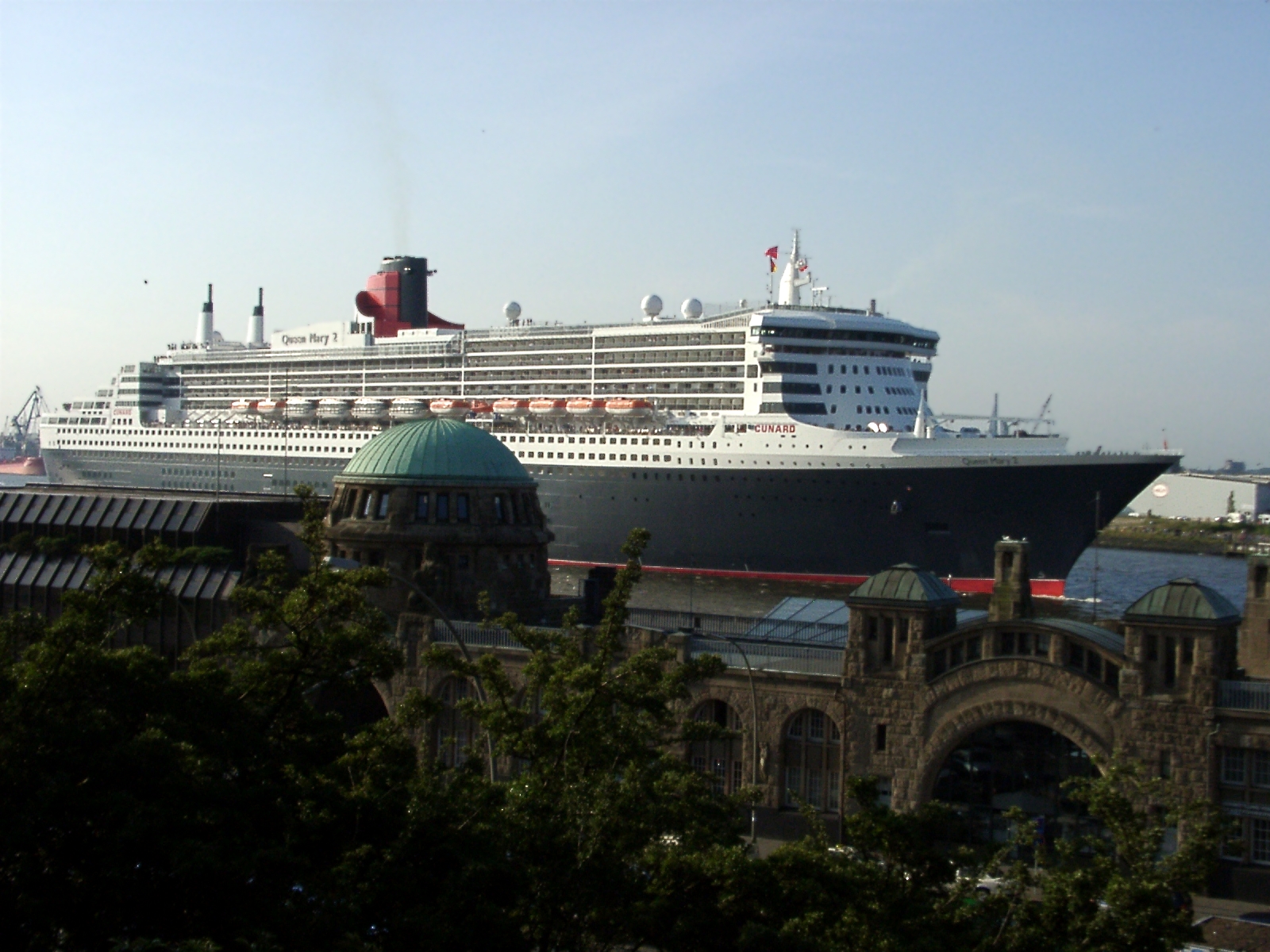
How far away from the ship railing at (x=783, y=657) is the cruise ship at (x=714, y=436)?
131 ft

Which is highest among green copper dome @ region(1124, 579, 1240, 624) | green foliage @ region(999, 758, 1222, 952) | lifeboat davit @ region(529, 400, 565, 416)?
lifeboat davit @ region(529, 400, 565, 416)

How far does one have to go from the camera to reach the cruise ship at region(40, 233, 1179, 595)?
233 ft

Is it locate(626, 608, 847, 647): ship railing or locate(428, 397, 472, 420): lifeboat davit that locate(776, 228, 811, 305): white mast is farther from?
locate(626, 608, 847, 647): ship railing

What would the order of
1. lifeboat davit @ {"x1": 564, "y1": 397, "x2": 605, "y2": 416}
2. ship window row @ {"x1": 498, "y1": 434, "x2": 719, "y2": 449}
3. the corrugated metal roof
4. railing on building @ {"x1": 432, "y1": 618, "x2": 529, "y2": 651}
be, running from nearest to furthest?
1. railing on building @ {"x1": 432, "y1": 618, "x2": 529, "y2": 651}
2. the corrugated metal roof
3. ship window row @ {"x1": 498, "y1": 434, "x2": 719, "y2": 449}
4. lifeboat davit @ {"x1": 564, "y1": 397, "x2": 605, "y2": 416}

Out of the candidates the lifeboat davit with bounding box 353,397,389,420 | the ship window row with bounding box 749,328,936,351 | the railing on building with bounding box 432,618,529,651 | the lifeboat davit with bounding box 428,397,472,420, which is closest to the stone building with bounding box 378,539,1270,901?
the railing on building with bounding box 432,618,529,651

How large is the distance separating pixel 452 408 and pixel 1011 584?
62720 mm

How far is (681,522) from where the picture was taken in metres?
77.0

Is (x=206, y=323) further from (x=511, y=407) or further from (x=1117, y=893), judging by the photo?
(x=1117, y=893)

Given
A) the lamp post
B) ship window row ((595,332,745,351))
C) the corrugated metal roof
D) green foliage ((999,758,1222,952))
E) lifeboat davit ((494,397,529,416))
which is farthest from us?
lifeboat davit ((494,397,529,416))

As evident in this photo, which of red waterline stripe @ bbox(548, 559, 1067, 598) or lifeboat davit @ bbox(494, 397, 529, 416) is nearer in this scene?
red waterline stripe @ bbox(548, 559, 1067, 598)

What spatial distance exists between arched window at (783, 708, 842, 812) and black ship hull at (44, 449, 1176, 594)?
38.6 meters

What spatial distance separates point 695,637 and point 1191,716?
10.9 meters

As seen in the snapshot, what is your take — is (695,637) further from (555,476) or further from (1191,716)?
(555,476)

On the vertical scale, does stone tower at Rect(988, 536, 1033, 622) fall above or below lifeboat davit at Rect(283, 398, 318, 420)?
below
